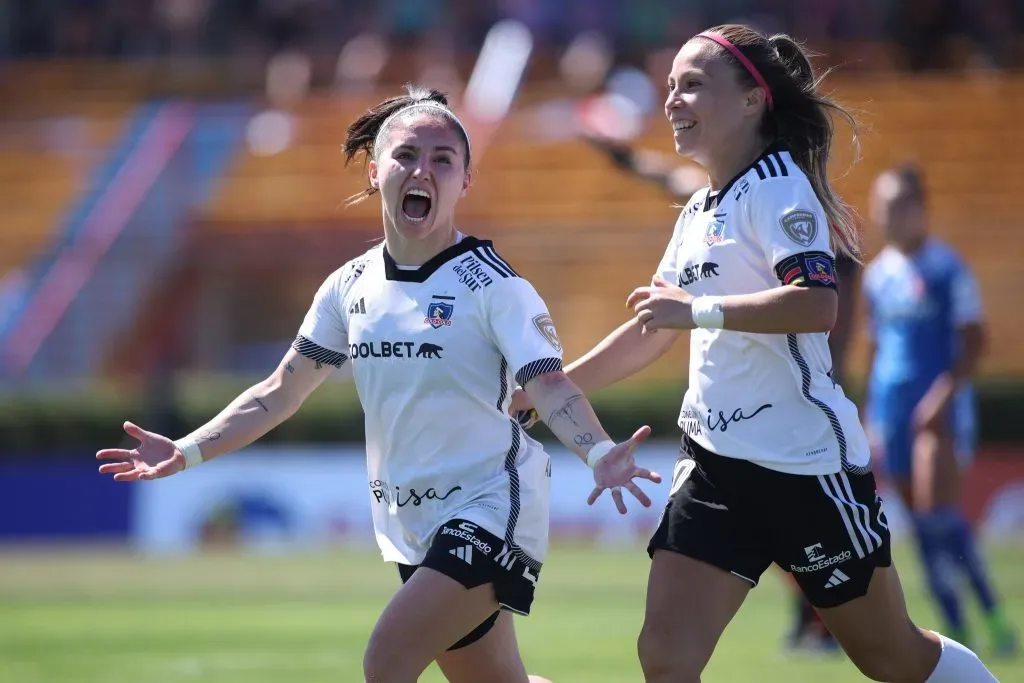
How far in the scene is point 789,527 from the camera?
528 cm

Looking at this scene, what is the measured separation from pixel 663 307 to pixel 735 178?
592 millimetres

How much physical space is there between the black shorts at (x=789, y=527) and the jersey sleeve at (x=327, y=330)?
130 centimetres

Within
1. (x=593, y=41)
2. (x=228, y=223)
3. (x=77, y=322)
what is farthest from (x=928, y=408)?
(x=593, y=41)

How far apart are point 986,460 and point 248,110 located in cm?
1161

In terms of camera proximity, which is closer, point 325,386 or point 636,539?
point 636,539

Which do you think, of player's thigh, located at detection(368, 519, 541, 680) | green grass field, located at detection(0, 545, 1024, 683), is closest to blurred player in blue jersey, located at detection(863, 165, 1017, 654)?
green grass field, located at detection(0, 545, 1024, 683)

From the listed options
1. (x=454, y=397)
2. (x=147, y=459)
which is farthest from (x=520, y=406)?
(x=147, y=459)

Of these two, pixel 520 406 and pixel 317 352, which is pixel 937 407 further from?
pixel 317 352

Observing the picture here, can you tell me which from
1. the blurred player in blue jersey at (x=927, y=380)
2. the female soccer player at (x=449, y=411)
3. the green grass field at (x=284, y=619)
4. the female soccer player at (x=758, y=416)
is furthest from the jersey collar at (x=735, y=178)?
the blurred player in blue jersey at (x=927, y=380)

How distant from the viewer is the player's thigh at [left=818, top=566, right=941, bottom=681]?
5238mm

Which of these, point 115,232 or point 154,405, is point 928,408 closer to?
point 154,405

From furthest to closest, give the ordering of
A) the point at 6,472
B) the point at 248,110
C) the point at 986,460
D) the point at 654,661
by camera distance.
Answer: the point at 248,110, the point at 6,472, the point at 986,460, the point at 654,661

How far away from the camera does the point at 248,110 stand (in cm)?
2338

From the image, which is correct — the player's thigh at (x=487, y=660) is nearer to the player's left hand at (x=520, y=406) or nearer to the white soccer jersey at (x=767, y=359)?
the player's left hand at (x=520, y=406)
